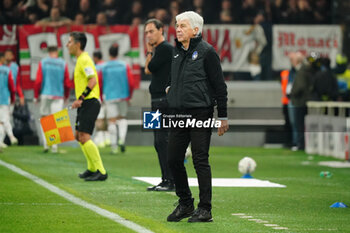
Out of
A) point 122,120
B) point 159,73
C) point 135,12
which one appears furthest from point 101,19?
point 159,73

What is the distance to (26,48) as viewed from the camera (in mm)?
23688

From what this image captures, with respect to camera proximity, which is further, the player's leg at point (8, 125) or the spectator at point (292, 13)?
the spectator at point (292, 13)

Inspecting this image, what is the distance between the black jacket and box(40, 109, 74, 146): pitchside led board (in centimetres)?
397

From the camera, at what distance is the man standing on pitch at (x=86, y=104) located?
1302cm

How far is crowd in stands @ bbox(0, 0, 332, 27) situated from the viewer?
79.7 ft

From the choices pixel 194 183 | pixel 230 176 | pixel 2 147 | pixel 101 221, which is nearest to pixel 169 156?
pixel 101 221

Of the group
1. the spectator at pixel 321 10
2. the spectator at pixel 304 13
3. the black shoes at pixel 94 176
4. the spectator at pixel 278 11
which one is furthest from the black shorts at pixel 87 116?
the spectator at pixel 321 10

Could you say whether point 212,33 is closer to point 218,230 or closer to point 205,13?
point 205,13

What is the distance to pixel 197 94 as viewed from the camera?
28.7ft

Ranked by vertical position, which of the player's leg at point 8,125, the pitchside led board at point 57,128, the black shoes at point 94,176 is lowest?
the player's leg at point 8,125

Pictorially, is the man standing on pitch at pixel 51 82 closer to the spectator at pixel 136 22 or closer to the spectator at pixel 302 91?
the spectator at pixel 136 22

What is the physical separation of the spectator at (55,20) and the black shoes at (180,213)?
15.6 metres

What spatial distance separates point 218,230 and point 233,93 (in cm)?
1681

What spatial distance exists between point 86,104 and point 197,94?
456cm
